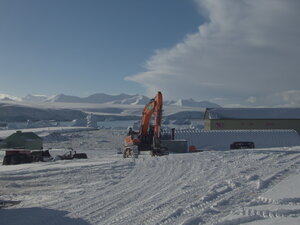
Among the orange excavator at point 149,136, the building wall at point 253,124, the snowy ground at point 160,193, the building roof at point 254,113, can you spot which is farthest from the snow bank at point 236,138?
the snowy ground at point 160,193

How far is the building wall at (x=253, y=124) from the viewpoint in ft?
133

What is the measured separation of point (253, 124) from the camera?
40594mm

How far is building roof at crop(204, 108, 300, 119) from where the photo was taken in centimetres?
4103

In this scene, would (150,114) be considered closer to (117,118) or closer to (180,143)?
(180,143)

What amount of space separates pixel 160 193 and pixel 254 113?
119 feet

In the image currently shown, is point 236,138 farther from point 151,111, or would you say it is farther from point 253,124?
point 151,111

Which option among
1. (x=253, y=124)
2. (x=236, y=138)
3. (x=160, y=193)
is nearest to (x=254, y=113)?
(x=253, y=124)

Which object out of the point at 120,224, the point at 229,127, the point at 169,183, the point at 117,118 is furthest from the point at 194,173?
the point at 117,118

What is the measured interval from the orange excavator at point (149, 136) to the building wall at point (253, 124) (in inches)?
940

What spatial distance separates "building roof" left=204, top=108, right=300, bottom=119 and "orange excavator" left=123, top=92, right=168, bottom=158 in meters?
24.1

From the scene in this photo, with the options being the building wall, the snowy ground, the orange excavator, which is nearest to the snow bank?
the building wall

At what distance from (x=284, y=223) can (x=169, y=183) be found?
13.7 ft

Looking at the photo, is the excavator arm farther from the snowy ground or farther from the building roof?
the building roof

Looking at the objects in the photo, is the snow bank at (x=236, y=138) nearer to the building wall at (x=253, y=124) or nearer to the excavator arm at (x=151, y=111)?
the building wall at (x=253, y=124)
